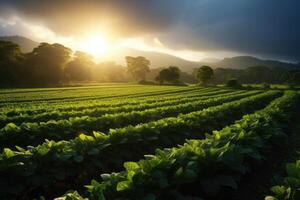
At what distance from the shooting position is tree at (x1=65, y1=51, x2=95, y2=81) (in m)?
93.1

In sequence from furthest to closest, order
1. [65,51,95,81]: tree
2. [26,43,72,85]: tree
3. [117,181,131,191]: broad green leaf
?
[65,51,95,81]: tree
[26,43,72,85]: tree
[117,181,131,191]: broad green leaf

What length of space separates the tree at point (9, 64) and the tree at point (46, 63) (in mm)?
2790

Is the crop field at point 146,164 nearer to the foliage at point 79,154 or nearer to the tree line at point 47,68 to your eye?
the foliage at point 79,154

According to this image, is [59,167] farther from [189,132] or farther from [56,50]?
[56,50]

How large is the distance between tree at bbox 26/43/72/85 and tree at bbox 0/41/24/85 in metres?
2.79

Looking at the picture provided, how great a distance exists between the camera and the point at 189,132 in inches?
388

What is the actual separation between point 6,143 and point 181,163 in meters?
6.47

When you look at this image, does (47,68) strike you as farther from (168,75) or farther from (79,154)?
(79,154)

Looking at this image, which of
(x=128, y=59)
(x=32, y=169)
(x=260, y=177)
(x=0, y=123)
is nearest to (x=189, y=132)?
(x=260, y=177)

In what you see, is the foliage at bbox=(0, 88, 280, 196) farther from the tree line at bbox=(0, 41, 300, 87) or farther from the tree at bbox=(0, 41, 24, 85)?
the tree line at bbox=(0, 41, 300, 87)

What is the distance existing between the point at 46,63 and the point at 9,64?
8.76 m

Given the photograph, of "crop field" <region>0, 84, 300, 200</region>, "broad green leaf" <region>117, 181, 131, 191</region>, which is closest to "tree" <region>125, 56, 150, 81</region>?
"crop field" <region>0, 84, 300, 200</region>

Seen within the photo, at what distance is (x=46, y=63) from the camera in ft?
232

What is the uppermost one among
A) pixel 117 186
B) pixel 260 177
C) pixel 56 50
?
pixel 56 50
